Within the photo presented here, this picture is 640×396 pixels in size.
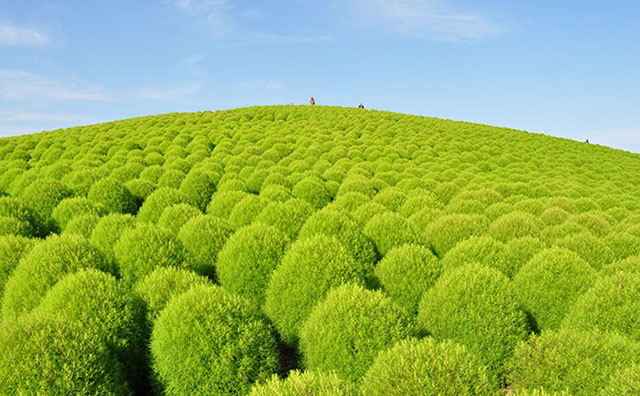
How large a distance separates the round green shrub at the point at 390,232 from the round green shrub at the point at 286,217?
5.40 feet

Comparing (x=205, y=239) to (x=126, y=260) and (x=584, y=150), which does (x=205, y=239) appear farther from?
(x=584, y=150)

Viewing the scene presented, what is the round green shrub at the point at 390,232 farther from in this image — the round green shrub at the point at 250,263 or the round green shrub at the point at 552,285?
the round green shrub at the point at 552,285

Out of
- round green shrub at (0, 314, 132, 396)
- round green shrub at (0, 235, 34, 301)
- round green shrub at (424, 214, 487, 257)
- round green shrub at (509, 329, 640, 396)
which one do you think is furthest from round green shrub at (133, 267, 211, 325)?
round green shrub at (424, 214, 487, 257)

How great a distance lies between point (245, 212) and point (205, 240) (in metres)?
2.00

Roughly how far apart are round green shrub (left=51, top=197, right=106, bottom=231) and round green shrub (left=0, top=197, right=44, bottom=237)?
1.49ft

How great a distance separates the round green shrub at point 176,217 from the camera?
31.6 feet

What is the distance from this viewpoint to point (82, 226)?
8672mm

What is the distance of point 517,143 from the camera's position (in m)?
Answer: 35.4

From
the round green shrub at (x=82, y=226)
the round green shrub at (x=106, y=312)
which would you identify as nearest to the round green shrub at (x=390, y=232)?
the round green shrub at (x=106, y=312)

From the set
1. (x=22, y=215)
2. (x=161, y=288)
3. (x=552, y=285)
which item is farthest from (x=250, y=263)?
(x=22, y=215)

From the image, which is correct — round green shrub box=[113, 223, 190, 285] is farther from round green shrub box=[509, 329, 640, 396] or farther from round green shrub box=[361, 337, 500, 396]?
round green shrub box=[509, 329, 640, 396]

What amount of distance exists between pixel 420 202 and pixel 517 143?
28.8 meters

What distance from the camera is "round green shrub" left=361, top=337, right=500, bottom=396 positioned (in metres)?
3.95

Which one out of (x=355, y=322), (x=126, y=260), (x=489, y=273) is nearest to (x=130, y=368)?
(x=126, y=260)
